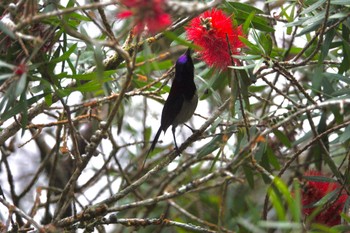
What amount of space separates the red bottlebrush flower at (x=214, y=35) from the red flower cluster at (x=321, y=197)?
65 cm

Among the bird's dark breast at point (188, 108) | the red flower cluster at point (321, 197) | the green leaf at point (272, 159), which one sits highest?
→ the bird's dark breast at point (188, 108)

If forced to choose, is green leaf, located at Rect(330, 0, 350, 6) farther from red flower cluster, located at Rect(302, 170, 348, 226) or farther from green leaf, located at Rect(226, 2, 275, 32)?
red flower cluster, located at Rect(302, 170, 348, 226)

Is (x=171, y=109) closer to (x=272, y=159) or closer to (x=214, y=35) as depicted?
(x=272, y=159)

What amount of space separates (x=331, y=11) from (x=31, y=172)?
2247 millimetres

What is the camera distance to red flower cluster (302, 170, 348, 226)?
2.47 meters

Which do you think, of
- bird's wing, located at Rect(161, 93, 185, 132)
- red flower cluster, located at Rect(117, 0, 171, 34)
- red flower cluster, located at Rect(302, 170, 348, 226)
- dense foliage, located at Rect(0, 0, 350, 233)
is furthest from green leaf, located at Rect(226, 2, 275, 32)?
red flower cluster, located at Rect(117, 0, 171, 34)

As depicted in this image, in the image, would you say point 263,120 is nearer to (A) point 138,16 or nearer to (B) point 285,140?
(B) point 285,140

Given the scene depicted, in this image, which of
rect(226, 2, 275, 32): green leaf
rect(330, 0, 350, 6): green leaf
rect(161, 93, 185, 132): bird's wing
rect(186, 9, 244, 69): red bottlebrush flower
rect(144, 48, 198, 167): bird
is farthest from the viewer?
rect(161, 93, 185, 132): bird's wing

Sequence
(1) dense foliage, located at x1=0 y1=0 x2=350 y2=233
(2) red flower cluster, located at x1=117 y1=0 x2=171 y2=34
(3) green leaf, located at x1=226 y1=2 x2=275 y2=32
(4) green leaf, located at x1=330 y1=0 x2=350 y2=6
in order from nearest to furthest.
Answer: (2) red flower cluster, located at x1=117 y1=0 x2=171 y2=34
(1) dense foliage, located at x1=0 y1=0 x2=350 y2=233
(4) green leaf, located at x1=330 y1=0 x2=350 y2=6
(3) green leaf, located at x1=226 y1=2 x2=275 y2=32

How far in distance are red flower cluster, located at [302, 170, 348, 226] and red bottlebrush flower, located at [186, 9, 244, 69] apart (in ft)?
2.14

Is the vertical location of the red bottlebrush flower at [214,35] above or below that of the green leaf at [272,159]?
above

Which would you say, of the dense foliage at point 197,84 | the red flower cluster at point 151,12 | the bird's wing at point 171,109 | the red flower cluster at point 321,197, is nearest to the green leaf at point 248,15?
the dense foliage at point 197,84

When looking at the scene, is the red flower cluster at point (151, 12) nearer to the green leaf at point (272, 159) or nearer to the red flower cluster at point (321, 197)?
the red flower cluster at point (321, 197)

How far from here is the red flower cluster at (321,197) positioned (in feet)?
8.09
